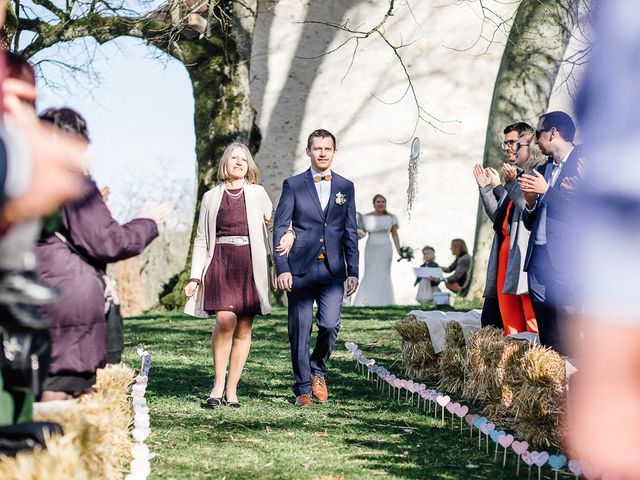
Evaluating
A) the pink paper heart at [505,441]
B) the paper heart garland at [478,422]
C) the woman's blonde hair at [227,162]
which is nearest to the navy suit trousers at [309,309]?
the woman's blonde hair at [227,162]

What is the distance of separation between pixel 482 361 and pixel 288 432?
1.76 m

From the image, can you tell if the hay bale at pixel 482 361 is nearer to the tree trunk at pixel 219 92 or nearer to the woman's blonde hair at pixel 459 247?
the tree trunk at pixel 219 92

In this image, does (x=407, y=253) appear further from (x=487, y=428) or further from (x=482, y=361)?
(x=487, y=428)

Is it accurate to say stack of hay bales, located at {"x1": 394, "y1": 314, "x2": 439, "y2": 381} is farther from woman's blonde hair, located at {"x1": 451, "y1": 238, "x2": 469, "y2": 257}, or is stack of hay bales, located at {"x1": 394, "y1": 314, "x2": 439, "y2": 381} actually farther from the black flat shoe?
woman's blonde hair, located at {"x1": 451, "y1": 238, "x2": 469, "y2": 257}

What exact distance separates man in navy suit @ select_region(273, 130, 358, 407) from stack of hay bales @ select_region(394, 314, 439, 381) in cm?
129

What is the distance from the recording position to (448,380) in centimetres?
926

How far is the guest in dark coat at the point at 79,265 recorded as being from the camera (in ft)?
15.3

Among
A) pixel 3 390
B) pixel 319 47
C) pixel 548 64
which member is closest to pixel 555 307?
pixel 3 390

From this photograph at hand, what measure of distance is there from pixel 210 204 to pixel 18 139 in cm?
617

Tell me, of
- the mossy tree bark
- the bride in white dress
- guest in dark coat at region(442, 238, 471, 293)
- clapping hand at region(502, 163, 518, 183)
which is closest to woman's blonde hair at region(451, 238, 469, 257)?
guest in dark coat at region(442, 238, 471, 293)

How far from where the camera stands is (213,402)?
830 cm

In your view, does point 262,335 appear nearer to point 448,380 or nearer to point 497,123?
point 448,380

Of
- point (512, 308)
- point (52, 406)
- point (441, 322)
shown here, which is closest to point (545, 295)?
point (512, 308)

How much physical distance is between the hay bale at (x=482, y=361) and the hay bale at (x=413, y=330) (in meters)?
1.19
